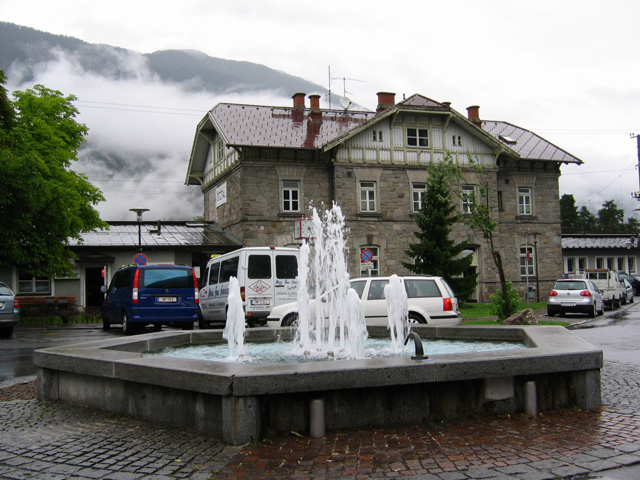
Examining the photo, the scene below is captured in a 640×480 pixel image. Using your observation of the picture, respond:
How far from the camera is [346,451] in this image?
5336mm

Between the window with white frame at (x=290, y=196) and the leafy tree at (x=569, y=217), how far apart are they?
2906 inches

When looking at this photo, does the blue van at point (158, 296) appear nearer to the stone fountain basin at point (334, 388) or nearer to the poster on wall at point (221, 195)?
the stone fountain basin at point (334, 388)

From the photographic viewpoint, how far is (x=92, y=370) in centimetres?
695

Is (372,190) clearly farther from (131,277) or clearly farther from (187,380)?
(187,380)

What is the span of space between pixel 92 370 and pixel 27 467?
1.79 meters

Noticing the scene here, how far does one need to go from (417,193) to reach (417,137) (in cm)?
301

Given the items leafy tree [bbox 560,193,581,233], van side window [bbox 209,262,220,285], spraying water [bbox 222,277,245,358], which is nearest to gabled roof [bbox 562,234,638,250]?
leafy tree [bbox 560,193,581,233]

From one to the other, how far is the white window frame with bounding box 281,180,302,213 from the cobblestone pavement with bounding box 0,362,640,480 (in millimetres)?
25677

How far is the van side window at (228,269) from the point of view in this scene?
760 inches

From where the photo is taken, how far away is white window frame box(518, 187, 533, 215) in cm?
3669

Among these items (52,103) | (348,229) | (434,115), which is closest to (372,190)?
(348,229)

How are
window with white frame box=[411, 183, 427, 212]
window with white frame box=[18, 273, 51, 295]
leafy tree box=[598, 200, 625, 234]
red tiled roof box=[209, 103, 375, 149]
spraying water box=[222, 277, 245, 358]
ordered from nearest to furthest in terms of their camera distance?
spraying water box=[222, 277, 245, 358], window with white frame box=[18, 273, 51, 295], red tiled roof box=[209, 103, 375, 149], window with white frame box=[411, 183, 427, 212], leafy tree box=[598, 200, 625, 234]

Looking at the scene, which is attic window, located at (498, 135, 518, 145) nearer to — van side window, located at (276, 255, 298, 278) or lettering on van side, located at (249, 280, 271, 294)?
van side window, located at (276, 255, 298, 278)

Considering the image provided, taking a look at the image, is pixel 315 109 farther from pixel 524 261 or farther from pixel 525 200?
pixel 524 261
